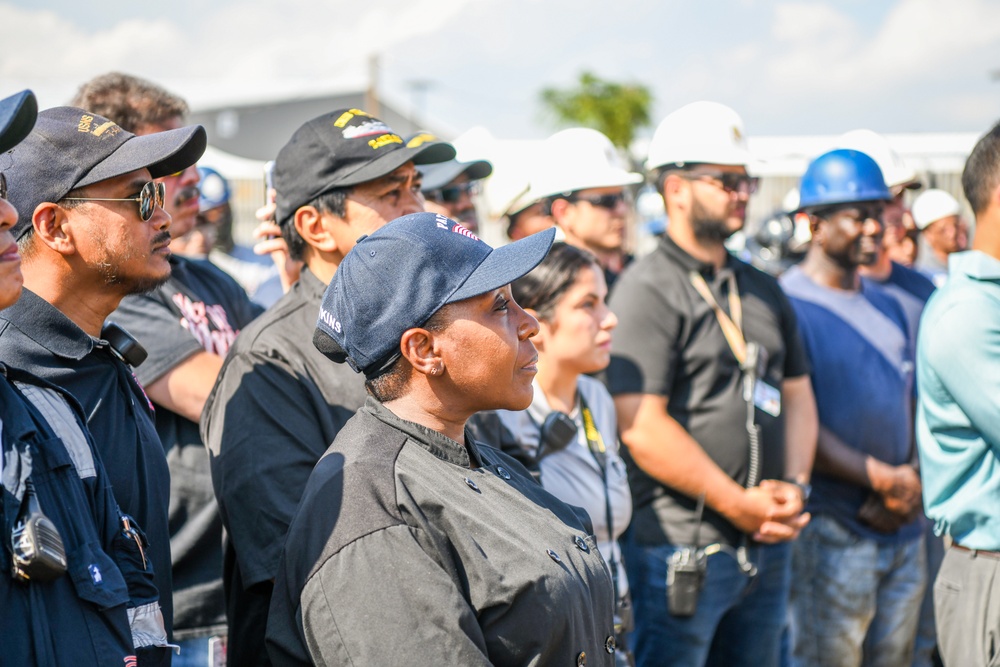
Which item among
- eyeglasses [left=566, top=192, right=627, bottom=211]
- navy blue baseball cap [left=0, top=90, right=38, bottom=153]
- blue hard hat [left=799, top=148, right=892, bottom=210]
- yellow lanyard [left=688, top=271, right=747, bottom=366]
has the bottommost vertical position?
yellow lanyard [left=688, top=271, right=747, bottom=366]

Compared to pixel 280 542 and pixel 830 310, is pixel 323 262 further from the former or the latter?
pixel 830 310

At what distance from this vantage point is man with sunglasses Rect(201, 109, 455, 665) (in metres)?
2.60

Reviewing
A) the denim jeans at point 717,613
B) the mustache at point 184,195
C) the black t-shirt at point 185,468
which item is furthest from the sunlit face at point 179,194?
the denim jeans at point 717,613

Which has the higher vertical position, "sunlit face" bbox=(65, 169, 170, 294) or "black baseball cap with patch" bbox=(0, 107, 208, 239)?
"black baseball cap with patch" bbox=(0, 107, 208, 239)

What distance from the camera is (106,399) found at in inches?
96.6

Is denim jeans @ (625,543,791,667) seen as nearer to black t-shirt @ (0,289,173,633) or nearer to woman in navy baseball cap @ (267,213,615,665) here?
woman in navy baseball cap @ (267,213,615,665)

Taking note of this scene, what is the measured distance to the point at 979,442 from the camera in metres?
3.41

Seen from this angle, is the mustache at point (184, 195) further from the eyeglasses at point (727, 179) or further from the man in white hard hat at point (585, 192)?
Answer: the eyeglasses at point (727, 179)

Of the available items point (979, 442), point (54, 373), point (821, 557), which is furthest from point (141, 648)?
point (821, 557)

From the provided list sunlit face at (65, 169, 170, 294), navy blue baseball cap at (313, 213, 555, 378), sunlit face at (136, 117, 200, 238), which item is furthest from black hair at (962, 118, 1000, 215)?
sunlit face at (136, 117, 200, 238)

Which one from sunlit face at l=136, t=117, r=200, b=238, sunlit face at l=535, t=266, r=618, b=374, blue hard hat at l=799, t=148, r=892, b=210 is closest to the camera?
sunlit face at l=535, t=266, r=618, b=374

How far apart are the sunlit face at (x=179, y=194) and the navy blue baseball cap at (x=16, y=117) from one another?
1.90 meters

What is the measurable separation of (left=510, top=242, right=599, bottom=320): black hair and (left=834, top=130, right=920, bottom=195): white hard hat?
2.68 m

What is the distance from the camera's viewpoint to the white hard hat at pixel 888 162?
584 centimetres
